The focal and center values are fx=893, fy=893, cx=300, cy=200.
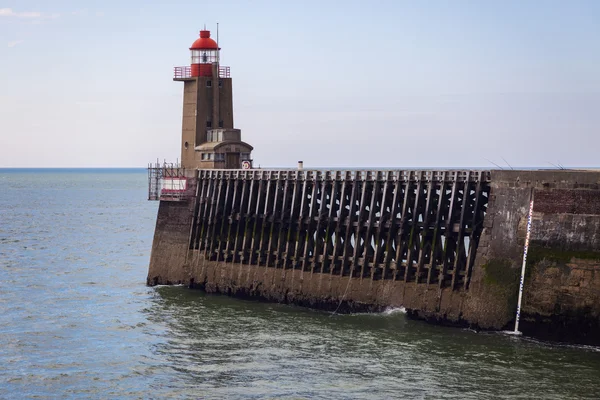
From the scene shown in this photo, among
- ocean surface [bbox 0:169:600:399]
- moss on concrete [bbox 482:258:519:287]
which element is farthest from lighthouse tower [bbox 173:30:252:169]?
moss on concrete [bbox 482:258:519:287]

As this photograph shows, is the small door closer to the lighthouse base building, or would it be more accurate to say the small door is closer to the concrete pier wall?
the lighthouse base building

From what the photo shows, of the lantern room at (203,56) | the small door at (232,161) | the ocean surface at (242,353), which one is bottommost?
the ocean surface at (242,353)


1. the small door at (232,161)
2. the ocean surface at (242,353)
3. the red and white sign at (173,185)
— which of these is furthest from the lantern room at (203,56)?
the ocean surface at (242,353)

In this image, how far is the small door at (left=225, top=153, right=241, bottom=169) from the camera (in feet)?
193

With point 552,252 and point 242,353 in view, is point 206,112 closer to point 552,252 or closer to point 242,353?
point 242,353

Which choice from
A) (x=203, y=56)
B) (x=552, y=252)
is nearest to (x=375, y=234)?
(x=552, y=252)

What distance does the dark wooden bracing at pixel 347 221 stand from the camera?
43188 mm

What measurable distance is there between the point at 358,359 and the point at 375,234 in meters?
10.8

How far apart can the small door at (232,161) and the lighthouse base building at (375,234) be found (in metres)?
0.07

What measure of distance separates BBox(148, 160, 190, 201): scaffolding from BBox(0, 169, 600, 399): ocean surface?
6196 millimetres

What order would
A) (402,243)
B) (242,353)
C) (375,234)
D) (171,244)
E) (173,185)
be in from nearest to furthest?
(242,353) → (402,243) → (375,234) → (171,244) → (173,185)

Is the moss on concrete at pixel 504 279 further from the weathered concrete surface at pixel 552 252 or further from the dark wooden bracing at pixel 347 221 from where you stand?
the dark wooden bracing at pixel 347 221

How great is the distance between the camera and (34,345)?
132ft

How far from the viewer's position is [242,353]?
3812cm
